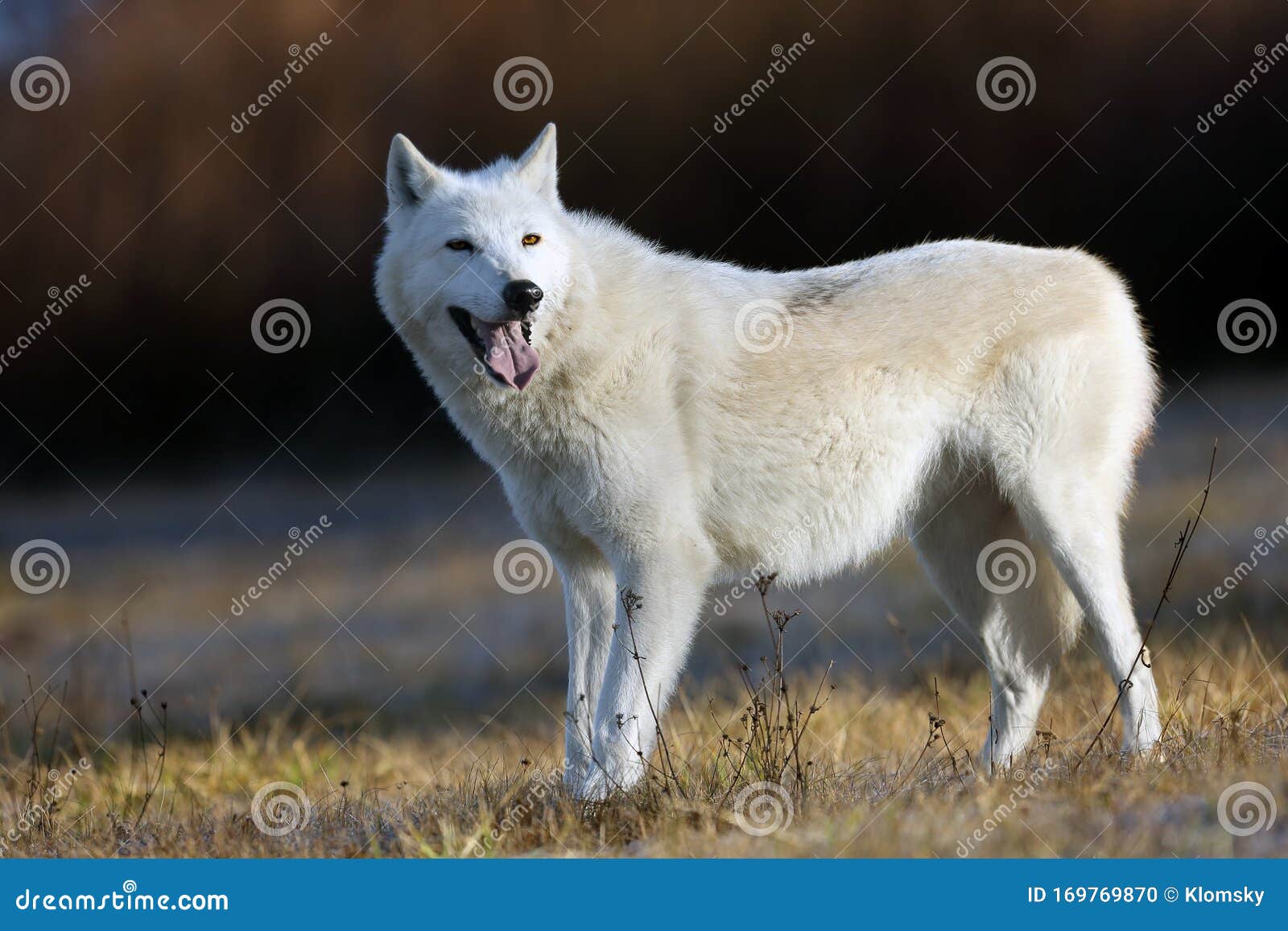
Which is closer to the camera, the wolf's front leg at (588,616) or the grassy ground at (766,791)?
the grassy ground at (766,791)

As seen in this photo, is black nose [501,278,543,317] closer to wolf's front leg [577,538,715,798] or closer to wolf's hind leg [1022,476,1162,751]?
wolf's front leg [577,538,715,798]

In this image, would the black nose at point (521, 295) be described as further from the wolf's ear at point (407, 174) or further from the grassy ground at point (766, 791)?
the grassy ground at point (766, 791)

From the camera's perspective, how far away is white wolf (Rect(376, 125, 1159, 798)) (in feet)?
12.5

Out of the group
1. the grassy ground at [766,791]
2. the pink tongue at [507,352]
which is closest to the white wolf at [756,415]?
the pink tongue at [507,352]

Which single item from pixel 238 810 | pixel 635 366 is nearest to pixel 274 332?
pixel 238 810

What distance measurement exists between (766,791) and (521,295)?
1.72 meters

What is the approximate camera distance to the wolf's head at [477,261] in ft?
12.0

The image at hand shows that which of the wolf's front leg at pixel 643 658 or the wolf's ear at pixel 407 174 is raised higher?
the wolf's ear at pixel 407 174

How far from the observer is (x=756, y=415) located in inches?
163

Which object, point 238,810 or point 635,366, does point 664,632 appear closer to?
point 635,366

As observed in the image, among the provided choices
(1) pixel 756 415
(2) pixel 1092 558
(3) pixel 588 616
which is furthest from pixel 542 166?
(2) pixel 1092 558

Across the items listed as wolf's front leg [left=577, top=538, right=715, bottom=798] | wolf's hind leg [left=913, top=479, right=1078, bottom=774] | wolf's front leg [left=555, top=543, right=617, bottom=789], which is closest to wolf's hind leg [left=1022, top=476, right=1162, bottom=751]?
wolf's hind leg [left=913, top=479, right=1078, bottom=774]

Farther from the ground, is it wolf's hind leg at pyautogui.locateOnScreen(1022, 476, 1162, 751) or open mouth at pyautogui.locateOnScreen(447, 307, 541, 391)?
wolf's hind leg at pyautogui.locateOnScreen(1022, 476, 1162, 751)

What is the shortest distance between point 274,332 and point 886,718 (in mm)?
5375
